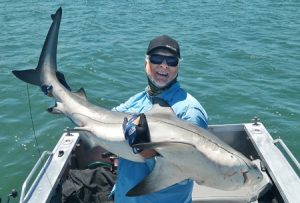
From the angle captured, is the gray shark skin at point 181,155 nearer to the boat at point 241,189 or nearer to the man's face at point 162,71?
the man's face at point 162,71

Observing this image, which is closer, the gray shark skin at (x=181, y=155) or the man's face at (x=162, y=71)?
the gray shark skin at (x=181, y=155)

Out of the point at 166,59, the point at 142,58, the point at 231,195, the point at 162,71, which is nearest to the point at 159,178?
the point at 162,71

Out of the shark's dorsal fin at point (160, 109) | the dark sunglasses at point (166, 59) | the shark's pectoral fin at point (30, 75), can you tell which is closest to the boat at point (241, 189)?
the shark's pectoral fin at point (30, 75)

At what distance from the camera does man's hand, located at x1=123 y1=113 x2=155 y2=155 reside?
429 centimetres

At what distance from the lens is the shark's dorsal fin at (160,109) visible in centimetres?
457

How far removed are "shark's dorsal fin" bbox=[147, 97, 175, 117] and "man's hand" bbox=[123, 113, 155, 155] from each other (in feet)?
0.79

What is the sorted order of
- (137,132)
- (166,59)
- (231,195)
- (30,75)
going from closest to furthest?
(137,132), (166,59), (30,75), (231,195)

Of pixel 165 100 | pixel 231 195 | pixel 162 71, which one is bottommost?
pixel 231 195

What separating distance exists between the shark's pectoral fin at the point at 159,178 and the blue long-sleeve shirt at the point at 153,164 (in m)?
0.26

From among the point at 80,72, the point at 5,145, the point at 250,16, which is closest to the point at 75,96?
the point at 5,145

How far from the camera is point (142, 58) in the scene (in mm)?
17047

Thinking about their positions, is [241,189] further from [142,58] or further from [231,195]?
[142,58]

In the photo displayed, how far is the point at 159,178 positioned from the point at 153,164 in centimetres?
31

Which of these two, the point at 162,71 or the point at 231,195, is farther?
the point at 231,195
